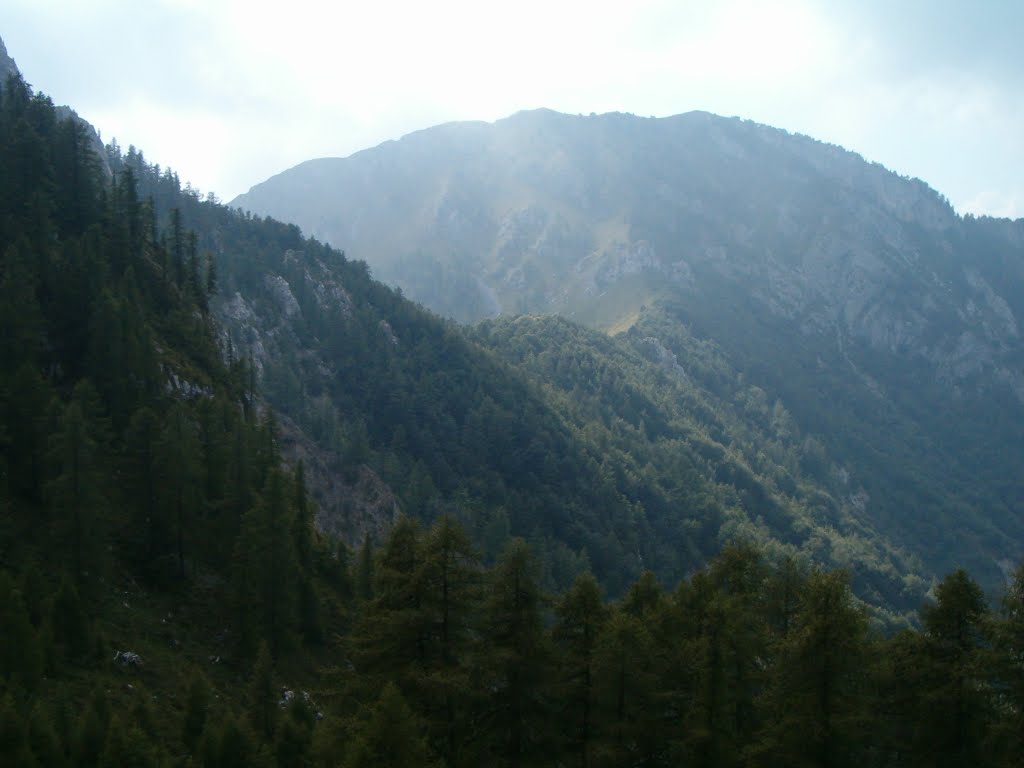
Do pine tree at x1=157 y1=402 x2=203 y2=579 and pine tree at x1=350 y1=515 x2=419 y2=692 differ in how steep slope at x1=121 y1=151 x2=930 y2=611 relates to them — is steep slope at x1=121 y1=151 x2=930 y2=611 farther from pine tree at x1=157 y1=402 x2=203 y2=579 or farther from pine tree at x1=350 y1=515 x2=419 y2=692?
pine tree at x1=350 y1=515 x2=419 y2=692

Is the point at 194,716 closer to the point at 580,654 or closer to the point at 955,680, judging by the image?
the point at 580,654

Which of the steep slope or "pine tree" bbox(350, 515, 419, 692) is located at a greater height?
the steep slope

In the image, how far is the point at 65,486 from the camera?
1518 inches

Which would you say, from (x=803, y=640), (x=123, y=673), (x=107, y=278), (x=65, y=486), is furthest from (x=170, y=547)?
(x=803, y=640)

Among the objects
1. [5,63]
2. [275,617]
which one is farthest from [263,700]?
[5,63]

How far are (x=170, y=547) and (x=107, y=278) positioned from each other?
1072 inches

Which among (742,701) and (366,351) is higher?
(366,351)

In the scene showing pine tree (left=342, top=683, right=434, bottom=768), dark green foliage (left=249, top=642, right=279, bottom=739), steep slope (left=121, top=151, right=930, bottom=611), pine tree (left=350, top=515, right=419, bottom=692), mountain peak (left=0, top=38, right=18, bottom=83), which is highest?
mountain peak (left=0, top=38, right=18, bottom=83)

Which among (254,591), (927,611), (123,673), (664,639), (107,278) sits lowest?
(123,673)

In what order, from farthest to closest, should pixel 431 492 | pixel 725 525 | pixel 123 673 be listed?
pixel 725 525
pixel 431 492
pixel 123 673

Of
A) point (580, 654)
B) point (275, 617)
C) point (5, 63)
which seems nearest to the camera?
point (580, 654)

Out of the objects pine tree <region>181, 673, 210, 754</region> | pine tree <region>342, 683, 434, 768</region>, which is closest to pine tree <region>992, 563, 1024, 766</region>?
pine tree <region>342, 683, 434, 768</region>

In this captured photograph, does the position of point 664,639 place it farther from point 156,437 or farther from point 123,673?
point 156,437

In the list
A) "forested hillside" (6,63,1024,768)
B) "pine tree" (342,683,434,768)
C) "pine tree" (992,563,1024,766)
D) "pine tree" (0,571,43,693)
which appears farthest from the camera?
"pine tree" (0,571,43,693)
